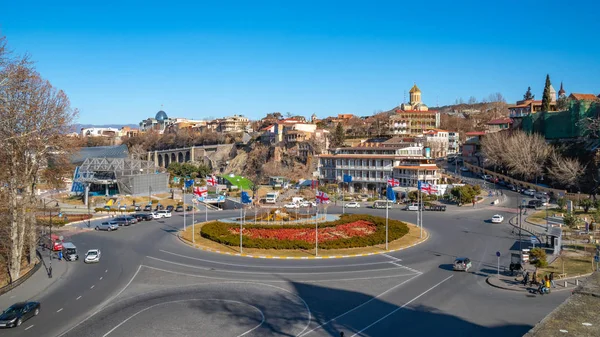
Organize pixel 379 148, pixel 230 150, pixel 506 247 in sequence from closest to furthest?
pixel 506 247 → pixel 379 148 → pixel 230 150

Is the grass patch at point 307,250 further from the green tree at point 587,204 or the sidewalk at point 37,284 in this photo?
the green tree at point 587,204

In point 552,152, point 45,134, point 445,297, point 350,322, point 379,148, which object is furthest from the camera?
point 379,148

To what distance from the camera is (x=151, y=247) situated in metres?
36.8

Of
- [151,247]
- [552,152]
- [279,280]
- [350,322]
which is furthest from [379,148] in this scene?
[350,322]

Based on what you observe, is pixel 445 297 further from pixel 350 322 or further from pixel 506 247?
pixel 506 247

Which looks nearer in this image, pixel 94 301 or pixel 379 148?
pixel 94 301

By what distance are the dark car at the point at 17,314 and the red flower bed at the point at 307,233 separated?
18590 millimetres

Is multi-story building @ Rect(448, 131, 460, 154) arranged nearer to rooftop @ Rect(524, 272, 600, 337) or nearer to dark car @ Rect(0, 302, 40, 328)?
rooftop @ Rect(524, 272, 600, 337)

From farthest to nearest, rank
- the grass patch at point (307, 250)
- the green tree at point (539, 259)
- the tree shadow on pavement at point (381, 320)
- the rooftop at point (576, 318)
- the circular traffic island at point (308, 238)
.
Answer: the circular traffic island at point (308, 238), the grass patch at point (307, 250), the green tree at point (539, 259), the tree shadow on pavement at point (381, 320), the rooftop at point (576, 318)

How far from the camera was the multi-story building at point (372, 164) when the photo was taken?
71250 mm

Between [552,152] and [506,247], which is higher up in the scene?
[552,152]

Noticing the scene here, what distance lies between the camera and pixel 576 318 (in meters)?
12.0

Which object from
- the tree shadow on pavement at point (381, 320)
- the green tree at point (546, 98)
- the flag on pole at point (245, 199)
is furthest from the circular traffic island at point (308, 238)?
the green tree at point (546, 98)

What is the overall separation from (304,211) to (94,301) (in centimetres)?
3089
